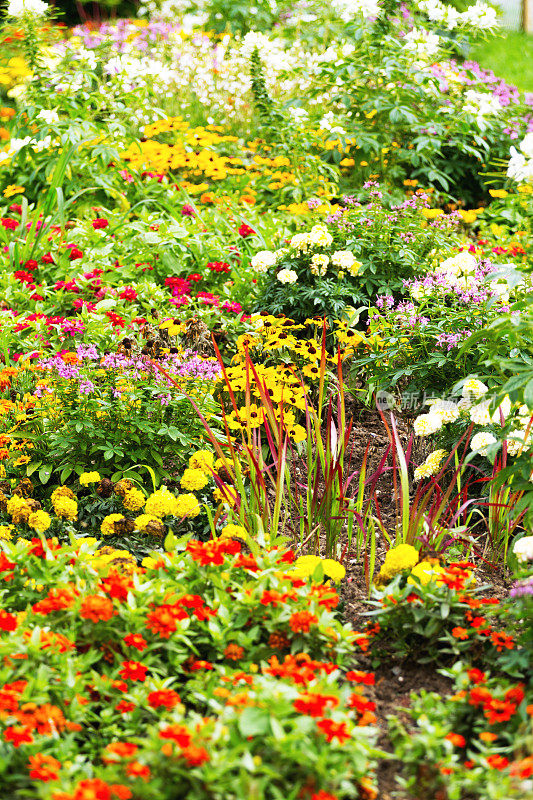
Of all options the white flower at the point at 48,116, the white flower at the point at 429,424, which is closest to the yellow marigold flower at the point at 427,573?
the white flower at the point at 429,424

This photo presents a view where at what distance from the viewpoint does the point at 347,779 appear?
5.32ft

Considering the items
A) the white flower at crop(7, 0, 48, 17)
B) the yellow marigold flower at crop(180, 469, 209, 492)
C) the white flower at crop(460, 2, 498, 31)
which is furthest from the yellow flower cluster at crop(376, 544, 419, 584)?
the white flower at crop(460, 2, 498, 31)

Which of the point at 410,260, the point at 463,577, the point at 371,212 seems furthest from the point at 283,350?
the point at 463,577

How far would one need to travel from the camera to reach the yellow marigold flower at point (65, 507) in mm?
2600

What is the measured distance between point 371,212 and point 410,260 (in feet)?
1.62

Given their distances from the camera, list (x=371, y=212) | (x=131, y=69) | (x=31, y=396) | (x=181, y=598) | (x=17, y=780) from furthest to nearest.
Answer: (x=131, y=69)
(x=371, y=212)
(x=31, y=396)
(x=181, y=598)
(x=17, y=780)

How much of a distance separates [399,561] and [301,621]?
46 centimetres

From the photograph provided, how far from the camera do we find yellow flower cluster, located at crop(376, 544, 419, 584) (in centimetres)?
225

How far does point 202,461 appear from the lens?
9.21ft

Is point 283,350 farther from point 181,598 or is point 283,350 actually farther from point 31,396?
point 181,598

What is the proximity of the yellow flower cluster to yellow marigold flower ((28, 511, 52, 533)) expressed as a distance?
3.61 feet

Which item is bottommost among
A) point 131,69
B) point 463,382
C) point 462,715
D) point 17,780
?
point 462,715

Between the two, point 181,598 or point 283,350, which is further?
point 283,350

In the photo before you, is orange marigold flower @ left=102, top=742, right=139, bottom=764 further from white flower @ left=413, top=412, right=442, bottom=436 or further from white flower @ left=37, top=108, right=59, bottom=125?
white flower @ left=37, top=108, right=59, bottom=125
